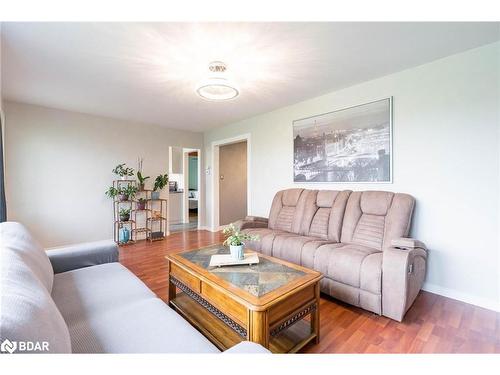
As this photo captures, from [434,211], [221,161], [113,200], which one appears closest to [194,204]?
[221,161]

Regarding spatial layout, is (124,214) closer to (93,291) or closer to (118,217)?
(118,217)

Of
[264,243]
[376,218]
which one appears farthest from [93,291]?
[376,218]

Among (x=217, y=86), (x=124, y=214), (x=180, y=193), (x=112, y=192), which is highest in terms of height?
(x=217, y=86)

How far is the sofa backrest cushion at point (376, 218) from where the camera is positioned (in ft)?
7.38

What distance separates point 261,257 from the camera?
1.96 meters

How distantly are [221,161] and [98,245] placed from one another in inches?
142

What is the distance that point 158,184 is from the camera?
4637 mm

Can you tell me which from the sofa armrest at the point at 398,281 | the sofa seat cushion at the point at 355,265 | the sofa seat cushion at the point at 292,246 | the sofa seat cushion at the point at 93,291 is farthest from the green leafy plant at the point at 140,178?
the sofa armrest at the point at 398,281

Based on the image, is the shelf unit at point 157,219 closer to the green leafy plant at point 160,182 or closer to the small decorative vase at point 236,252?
the green leafy plant at point 160,182

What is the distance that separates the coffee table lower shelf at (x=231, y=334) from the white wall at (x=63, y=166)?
315 cm

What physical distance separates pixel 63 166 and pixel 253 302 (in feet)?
13.4

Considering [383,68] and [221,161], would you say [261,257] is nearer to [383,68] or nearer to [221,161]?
[383,68]

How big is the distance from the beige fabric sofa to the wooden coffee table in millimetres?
565

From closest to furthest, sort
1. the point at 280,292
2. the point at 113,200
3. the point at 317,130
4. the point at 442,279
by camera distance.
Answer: the point at 280,292 < the point at 442,279 < the point at 317,130 < the point at 113,200
